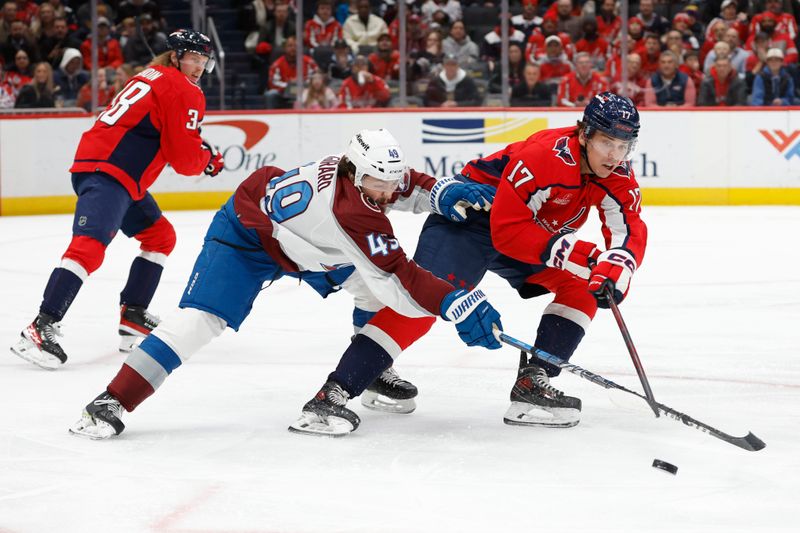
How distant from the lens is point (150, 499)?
8.64 feet

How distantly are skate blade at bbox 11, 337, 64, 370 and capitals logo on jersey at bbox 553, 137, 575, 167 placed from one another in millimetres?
1950

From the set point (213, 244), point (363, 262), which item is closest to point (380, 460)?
point (363, 262)

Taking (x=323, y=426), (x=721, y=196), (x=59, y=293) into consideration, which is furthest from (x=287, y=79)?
(x=323, y=426)

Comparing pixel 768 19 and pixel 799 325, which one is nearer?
pixel 799 325

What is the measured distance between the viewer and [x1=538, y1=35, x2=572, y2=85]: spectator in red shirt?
9.92 m

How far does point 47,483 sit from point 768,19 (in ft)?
28.3

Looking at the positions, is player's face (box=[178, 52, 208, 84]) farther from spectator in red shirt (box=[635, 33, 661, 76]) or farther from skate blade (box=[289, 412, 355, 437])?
spectator in red shirt (box=[635, 33, 661, 76])

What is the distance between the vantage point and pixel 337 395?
321cm

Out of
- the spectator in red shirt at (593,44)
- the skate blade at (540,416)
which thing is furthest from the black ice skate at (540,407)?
the spectator in red shirt at (593,44)

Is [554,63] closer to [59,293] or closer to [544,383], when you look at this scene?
[59,293]

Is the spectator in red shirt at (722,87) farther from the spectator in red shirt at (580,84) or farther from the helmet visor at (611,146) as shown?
the helmet visor at (611,146)

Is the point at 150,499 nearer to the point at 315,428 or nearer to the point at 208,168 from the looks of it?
the point at 315,428

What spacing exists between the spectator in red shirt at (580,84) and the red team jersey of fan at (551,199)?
665 centimetres

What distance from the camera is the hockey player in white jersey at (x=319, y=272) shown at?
9.78 ft
